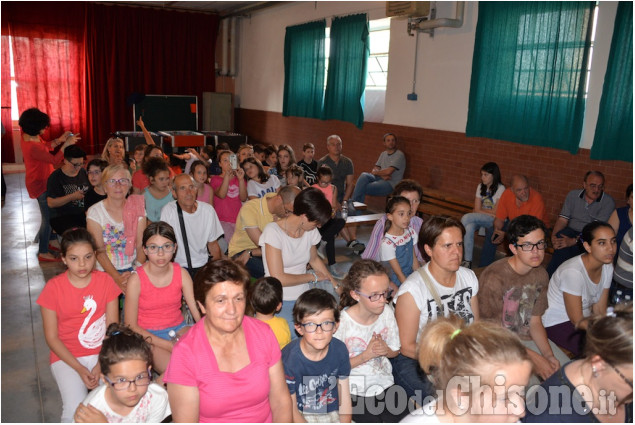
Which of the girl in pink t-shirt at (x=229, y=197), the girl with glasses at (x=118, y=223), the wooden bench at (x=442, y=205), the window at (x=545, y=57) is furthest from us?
the wooden bench at (x=442, y=205)

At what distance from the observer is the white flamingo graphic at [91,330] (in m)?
2.72

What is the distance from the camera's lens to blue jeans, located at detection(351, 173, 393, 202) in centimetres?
763

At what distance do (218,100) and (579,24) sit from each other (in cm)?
931

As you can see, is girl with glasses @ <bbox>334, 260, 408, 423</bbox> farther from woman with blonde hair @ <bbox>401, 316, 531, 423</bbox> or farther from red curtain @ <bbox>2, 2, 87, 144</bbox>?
red curtain @ <bbox>2, 2, 87, 144</bbox>

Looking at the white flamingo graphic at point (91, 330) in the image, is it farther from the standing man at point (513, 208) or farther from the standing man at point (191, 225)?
the standing man at point (513, 208)

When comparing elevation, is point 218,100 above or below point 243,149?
above

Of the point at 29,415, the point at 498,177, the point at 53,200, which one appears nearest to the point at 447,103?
the point at 498,177

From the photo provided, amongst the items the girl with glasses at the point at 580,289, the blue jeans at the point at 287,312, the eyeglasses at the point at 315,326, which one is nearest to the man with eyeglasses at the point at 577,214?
the girl with glasses at the point at 580,289

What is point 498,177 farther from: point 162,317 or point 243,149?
point 162,317

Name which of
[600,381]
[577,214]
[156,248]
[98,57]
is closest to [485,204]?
[577,214]

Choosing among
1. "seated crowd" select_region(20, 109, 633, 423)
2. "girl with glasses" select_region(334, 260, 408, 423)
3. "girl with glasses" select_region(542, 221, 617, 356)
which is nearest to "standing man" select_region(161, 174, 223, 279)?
"seated crowd" select_region(20, 109, 633, 423)

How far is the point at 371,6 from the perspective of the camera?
27.5 feet

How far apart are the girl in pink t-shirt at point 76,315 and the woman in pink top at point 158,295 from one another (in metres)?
0.13

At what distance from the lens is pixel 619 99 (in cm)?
514
